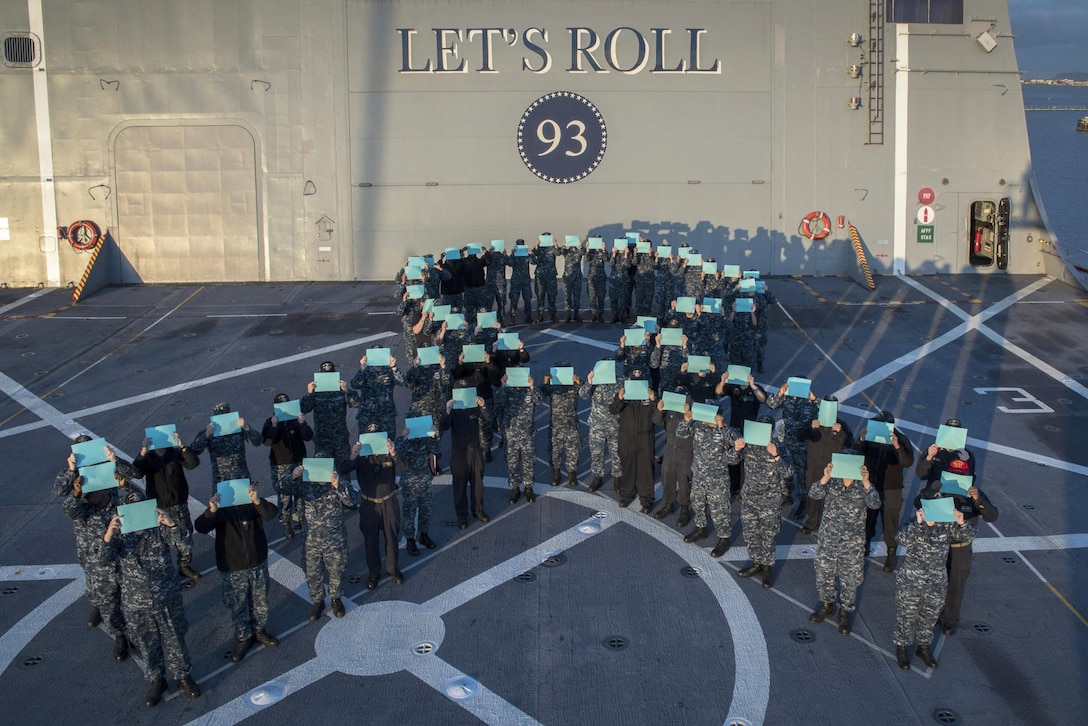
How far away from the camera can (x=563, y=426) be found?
12.6 meters

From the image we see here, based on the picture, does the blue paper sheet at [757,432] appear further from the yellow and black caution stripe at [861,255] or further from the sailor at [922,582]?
the yellow and black caution stripe at [861,255]

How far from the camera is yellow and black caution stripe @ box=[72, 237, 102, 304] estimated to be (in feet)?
75.3

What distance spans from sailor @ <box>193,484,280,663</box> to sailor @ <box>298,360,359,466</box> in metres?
3.13

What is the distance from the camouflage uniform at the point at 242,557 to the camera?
8.86 metres

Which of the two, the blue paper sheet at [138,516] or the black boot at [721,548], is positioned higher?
the blue paper sheet at [138,516]

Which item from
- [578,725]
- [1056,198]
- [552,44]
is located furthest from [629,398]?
[1056,198]

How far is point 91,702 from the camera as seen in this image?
8.41 metres

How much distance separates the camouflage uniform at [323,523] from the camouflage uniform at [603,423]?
3850 mm

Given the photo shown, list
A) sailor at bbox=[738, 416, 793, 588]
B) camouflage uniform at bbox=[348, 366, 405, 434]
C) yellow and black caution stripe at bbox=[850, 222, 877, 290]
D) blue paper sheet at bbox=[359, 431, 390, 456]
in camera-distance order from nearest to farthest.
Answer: blue paper sheet at bbox=[359, 431, 390, 456], sailor at bbox=[738, 416, 793, 588], camouflage uniform at bbox=[348, 366, 405, 434], yellow and black caution stripe at bbox=[850, 222, 877, 290]

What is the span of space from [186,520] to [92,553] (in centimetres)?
170

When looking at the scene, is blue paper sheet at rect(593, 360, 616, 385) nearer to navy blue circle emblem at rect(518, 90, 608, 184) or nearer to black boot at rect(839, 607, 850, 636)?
black boot at rect(839, 607, 850, 636)

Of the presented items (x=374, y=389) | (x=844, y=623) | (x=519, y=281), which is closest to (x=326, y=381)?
(x=374, y=389)

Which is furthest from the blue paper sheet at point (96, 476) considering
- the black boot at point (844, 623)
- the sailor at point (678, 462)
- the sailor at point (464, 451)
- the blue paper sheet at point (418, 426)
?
the black boot at point (844, 623)

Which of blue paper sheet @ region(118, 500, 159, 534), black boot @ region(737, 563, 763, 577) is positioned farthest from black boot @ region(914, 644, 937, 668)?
blue paper sheet @ region(118, 500, 159, 534)
